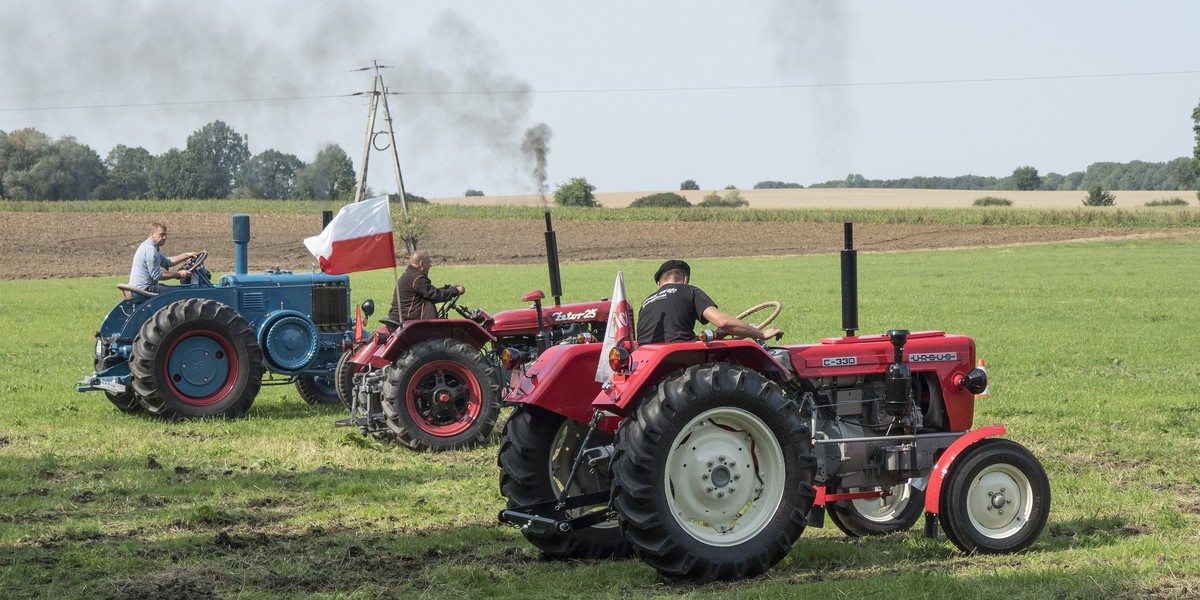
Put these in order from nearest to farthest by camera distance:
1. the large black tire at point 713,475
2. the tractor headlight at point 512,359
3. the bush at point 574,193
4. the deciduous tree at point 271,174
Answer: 1. the large black tire at point 713,475
2. the tractor headlight at point 512,359
3. the bush at point 574,193
4. the deciduous tree at point 271,174

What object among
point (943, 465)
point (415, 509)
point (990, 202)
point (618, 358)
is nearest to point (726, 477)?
point (618, 358)

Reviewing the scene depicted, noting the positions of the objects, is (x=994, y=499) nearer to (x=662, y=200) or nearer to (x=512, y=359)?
(x=512, y=359)

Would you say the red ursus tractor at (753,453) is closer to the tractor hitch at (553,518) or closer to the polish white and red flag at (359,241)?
the tractor hitch at (553,518)

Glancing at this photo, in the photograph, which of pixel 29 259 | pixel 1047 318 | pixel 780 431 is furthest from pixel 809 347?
pixel 29 259

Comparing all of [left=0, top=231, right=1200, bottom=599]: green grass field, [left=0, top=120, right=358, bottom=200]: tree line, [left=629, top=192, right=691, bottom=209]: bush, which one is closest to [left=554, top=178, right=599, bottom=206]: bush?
[left=629, top=192, right=691, bottom=209]: bush

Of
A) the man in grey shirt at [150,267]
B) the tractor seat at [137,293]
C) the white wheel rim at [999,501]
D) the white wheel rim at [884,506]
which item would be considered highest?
the man in grey shirt at [150,267]

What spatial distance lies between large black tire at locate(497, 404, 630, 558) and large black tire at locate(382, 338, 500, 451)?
339 centimetres

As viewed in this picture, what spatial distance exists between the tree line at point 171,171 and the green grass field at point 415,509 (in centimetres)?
5218

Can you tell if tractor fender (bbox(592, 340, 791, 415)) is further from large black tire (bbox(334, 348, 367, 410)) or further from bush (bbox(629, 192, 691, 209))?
bush (bbox(629, 192, 691, 209))

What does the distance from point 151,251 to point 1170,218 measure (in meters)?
52.1

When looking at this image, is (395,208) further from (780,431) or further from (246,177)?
(780,431)

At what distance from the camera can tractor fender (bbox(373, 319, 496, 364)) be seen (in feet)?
32.2

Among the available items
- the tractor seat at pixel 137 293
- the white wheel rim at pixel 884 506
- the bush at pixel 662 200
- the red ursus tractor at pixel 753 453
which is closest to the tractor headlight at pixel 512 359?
the red ursus tractor at pixel 753 453

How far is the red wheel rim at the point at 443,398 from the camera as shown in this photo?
9680 millimetres
